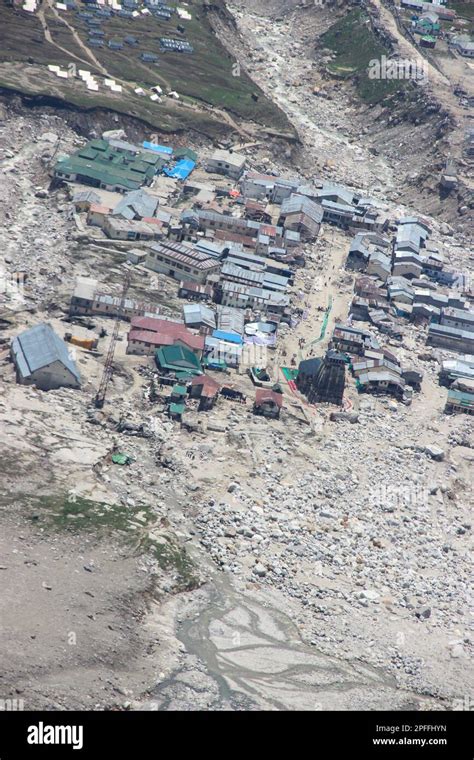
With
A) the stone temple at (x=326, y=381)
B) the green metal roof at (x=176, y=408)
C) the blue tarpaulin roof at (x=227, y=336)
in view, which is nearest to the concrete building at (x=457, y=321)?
the stone temple at (x=326, y=381)

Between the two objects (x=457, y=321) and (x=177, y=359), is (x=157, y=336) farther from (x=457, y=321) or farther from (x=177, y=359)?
(x=457, y=321)

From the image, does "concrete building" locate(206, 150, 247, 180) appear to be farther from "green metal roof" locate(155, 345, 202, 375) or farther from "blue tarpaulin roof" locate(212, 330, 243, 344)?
"green metal roof" locate(155, 345, 202, 375)

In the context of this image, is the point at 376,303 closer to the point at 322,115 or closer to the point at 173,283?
the point at 173,283

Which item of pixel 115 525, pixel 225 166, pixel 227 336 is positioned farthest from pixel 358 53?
pixel 115 525

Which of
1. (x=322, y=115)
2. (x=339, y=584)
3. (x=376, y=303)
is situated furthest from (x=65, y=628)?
(x=322, y=115)

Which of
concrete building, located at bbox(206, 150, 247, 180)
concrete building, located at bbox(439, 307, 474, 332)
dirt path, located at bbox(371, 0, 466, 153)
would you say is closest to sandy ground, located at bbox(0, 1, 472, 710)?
concrete building, located at bbox(439, 307, 474, 332)
